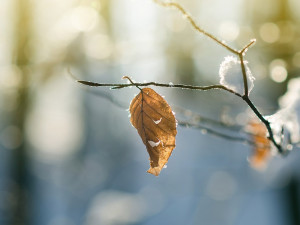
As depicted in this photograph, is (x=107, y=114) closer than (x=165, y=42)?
No

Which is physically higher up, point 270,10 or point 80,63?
point 270,10

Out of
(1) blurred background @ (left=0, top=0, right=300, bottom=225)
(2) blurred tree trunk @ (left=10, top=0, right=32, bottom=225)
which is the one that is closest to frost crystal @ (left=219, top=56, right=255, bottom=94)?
(1) blurred background @ (left=0, top=0, right=300, bottom=225)

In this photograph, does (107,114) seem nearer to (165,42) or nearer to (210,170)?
(210,170)

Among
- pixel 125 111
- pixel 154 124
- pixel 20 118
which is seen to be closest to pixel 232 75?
pixel 154 124

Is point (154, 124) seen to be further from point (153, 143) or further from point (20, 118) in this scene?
point (20, 118)

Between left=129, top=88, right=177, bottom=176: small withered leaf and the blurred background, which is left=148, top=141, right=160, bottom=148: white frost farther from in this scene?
the blurred background

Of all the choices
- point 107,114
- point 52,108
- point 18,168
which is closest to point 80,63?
point 18,168

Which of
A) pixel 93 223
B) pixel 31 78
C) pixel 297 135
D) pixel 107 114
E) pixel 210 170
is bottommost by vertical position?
pixel 93 223
